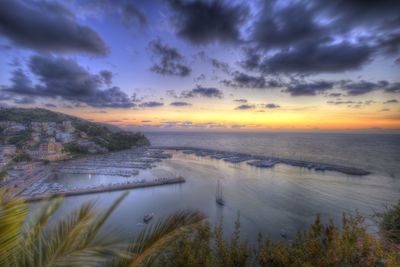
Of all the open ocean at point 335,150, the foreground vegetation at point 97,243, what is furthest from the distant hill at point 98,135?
the foreground vegetation at point 97,243

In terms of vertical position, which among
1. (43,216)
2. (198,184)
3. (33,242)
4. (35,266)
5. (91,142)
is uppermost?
(43,216)

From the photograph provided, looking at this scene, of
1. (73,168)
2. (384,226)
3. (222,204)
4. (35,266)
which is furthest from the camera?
(73,168)

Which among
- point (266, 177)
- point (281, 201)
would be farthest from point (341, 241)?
point (266, 177)

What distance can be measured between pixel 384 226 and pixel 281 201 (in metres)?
12.9

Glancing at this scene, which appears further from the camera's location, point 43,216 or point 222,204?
point 222,204

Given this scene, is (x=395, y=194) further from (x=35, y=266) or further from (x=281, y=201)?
(x=35, y=266)

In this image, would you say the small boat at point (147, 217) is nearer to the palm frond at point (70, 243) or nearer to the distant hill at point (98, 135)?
the palm frond at point (70, 243)

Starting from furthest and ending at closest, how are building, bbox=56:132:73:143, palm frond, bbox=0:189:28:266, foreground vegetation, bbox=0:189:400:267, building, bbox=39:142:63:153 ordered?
building, bbox=56:132:73:143, building, bbox=39:142:63:153, foreground vegetation, bbox=0:189:400:267, palm frond, bbox=0:189:28:266

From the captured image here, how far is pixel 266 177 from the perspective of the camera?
85.1 feet

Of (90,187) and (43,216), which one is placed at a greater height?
Answer: (43,216)

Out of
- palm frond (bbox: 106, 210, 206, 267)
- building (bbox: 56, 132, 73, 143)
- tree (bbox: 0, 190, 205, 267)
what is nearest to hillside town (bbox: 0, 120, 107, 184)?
building (bbox: 56, 132, 73, 143)

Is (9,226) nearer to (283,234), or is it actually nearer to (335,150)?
(283,234)

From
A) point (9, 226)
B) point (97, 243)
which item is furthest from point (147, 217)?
point (9, 226)

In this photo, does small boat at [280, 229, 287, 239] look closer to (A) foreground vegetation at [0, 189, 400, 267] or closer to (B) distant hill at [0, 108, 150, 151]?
(A) foreground vegetation at [0, 189, 400, 267]
